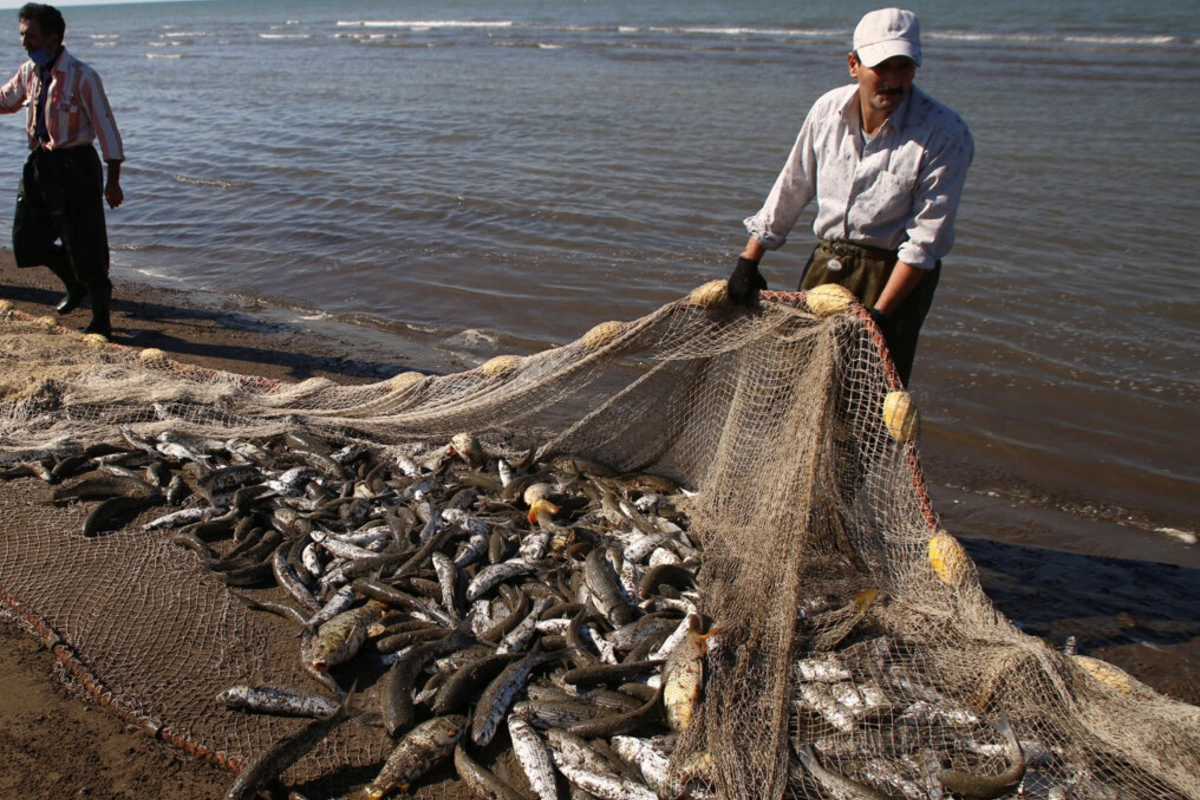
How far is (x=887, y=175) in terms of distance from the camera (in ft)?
12.9

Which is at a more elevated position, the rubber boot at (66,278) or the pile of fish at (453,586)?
the rubber boot at (66,278)

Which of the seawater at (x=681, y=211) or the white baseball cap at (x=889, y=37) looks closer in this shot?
the white baseball cap at (x=889, y=37)

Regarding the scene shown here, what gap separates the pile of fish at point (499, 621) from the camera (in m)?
3.31

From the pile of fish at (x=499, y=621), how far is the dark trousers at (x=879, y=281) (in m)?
1.28

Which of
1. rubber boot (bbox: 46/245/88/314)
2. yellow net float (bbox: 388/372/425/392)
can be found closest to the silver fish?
yellow net float (bbox: 388/372/425/392)

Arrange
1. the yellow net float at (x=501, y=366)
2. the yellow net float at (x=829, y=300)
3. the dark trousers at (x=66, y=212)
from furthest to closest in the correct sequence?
the dark trousers at (x=66, y=212), the yellow net float at (x=501, y=366), the yellow net float at (x=829, y=300)

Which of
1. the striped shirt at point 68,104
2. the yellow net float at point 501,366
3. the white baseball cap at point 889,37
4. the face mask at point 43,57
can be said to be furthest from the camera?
the striped shirt at point 68,104

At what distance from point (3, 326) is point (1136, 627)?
8.90 metres

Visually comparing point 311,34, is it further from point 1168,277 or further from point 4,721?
point 4,721

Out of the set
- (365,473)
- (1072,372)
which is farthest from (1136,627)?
(365,473)

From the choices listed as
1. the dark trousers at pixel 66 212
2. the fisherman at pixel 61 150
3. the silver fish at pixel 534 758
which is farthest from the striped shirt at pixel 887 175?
the dark trousers at pixel 66 212

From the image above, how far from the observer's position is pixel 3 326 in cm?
755

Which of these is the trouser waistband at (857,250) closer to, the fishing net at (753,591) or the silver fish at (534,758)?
the fishing net at (753,591)

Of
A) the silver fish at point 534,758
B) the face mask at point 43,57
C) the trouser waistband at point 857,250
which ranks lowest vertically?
the silver fish at point 534,758
